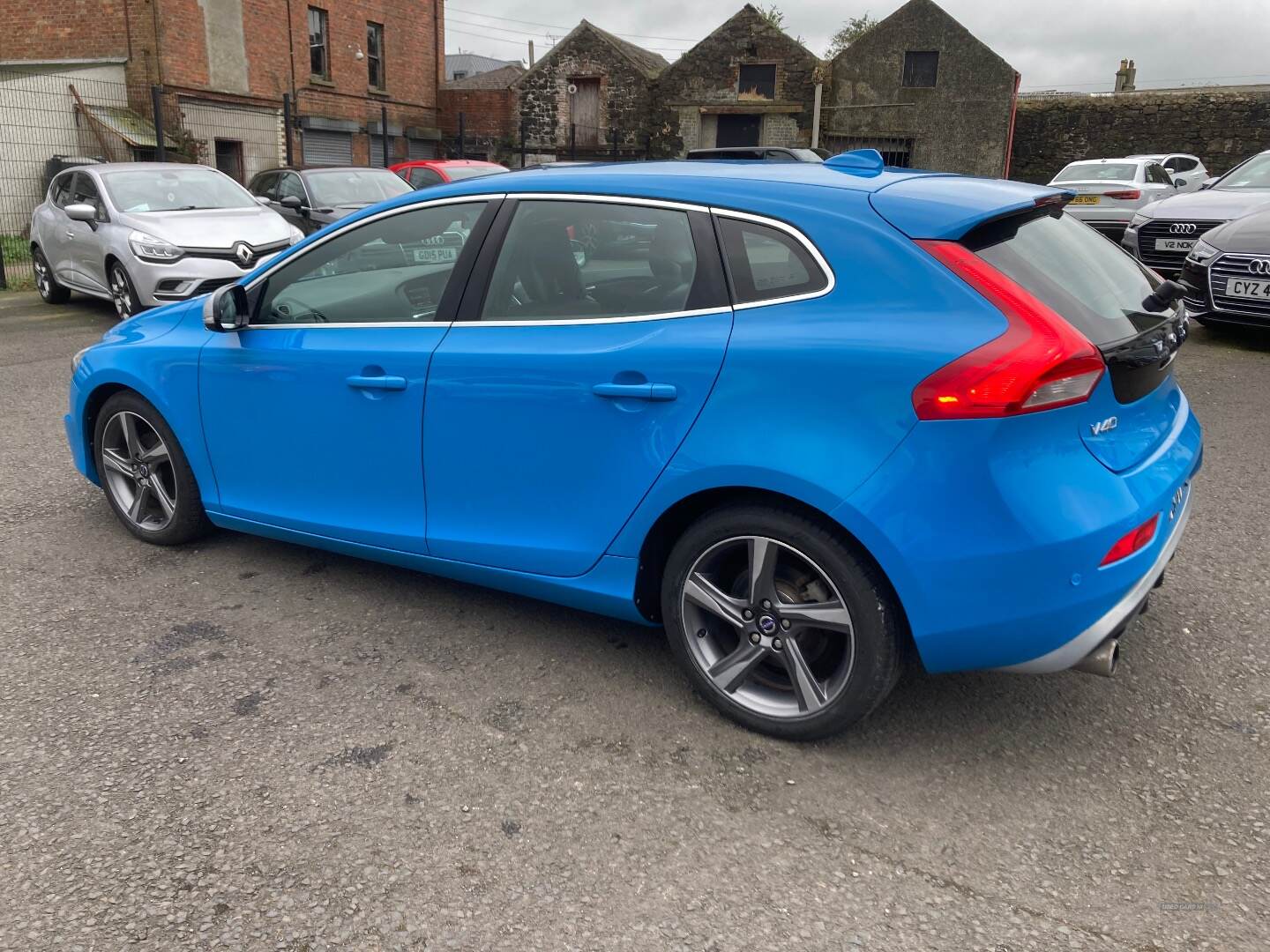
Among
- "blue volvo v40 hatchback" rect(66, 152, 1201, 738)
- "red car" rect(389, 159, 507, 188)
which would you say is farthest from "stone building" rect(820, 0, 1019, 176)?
"blue volvo v40 hatchback" rect(66, 152, 1201, 738)

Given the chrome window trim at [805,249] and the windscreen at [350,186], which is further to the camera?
the windscreen at [350,186]

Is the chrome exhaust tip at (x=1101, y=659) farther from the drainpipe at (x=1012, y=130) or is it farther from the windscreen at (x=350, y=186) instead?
the drainpipe at (x=1012, y=130)

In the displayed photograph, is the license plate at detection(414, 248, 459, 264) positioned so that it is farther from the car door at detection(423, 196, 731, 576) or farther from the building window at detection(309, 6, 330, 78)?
the building window at detection(309, 6, 330, 78)

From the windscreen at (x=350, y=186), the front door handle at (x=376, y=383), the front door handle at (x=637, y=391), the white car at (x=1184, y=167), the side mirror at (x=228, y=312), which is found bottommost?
the front door handle at (x=376, y=383)

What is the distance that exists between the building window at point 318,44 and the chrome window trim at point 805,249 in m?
27.7

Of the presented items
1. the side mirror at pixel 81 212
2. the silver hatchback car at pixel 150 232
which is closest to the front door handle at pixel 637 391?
the silver hatchback car at pixel 150 232

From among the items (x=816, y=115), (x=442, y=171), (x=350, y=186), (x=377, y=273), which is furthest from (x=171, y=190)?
(x=816, y=115)

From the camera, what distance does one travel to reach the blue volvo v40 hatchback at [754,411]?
8.48ft

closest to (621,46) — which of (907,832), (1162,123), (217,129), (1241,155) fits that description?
(217,129)

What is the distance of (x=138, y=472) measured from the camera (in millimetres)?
4527

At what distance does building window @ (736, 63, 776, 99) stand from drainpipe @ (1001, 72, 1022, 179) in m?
6.90

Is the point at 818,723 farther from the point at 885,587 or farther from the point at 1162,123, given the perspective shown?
the point at 1162,123

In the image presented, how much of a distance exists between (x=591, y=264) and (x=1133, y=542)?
5.76ft

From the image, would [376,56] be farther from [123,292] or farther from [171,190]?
[123,292]
